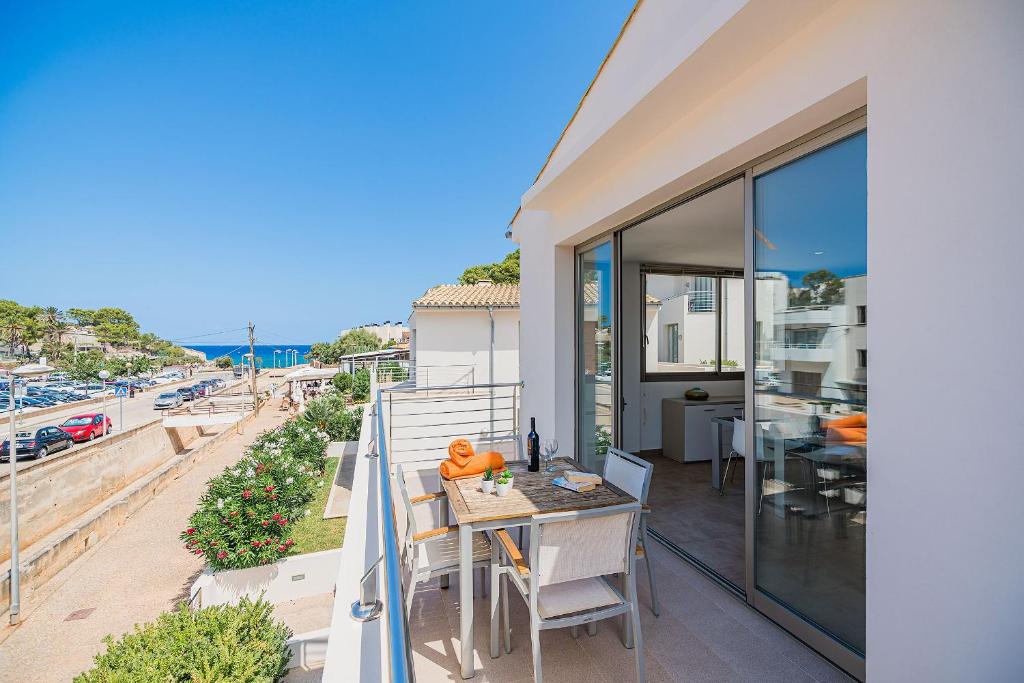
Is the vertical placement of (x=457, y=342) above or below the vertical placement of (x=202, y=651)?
above

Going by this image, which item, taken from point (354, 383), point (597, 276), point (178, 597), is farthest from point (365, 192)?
point (597, 276)

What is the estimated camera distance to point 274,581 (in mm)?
6508

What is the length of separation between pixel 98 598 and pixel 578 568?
11540mm

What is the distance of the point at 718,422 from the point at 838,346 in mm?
3164

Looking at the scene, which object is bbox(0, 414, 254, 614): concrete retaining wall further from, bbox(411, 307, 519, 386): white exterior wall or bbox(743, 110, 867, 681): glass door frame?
bbox(743, 110, 867, 681): glass door frame

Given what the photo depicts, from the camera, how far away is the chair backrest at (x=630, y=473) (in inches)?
100

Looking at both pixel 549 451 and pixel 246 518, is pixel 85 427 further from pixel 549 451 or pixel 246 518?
pixel 549 451

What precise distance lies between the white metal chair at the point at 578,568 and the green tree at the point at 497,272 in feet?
65.2

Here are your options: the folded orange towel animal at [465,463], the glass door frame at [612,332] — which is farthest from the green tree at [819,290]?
the glass door frame at [612,332]

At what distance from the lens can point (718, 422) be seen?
4984 millimetres

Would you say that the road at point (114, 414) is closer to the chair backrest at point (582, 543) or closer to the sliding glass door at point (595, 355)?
the sliding glass door at point (595, 355)

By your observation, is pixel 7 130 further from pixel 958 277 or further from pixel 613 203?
pixel 958 277

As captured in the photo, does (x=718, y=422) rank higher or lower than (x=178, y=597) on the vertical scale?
higher

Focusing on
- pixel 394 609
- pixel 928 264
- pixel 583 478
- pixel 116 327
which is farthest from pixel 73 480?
pixel 116 327
